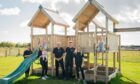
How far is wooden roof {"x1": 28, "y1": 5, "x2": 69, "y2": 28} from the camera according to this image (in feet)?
60.5

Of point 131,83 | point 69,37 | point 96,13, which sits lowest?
point 131,83

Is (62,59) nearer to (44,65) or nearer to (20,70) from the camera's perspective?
(44,65)

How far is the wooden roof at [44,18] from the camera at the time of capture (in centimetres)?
1844

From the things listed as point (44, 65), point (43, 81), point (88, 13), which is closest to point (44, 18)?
point (88, 13)

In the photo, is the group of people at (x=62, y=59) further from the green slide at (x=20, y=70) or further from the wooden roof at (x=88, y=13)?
the wooden roof at (x=88, y=13)

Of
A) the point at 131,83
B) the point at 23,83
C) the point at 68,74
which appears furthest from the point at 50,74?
the point at 131,83

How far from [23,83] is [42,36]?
426 cm

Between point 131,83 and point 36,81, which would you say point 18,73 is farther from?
point 131,83

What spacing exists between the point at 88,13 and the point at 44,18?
3605 mm

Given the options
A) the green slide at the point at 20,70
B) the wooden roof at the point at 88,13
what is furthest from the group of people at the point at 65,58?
the wooden roof at the point at 88,13

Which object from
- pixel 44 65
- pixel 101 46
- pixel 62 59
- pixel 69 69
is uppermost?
pixel 101 46

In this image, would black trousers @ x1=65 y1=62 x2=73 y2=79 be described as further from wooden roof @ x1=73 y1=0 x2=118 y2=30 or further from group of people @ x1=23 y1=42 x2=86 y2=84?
wooden roof @ x1=73 y1=0 x2=118 y2=30

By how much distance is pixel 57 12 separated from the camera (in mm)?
20938

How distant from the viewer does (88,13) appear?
19.0 metres
